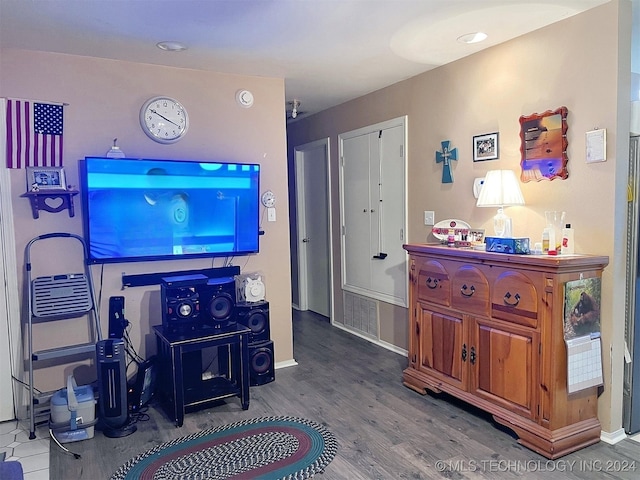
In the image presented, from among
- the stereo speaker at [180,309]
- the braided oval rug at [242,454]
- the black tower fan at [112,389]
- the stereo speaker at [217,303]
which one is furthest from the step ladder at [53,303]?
the braided oval rug at [242,454]

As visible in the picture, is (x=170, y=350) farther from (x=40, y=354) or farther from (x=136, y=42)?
(x=136, y=42)

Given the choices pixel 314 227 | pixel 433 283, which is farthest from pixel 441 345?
pixel 314 227

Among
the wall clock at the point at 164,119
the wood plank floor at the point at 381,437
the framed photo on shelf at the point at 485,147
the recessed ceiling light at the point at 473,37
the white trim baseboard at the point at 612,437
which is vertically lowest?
the wood plank floor at the point at 381,437

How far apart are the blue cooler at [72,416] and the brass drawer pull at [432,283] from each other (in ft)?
7.57

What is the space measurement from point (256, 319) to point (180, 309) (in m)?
0.73

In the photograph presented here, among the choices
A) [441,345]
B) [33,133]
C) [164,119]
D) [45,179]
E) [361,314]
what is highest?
[164,119]

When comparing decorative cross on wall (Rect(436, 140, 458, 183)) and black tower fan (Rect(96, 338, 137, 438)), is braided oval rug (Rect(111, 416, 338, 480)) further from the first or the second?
decorative cross on wall (Rect(436, 140, 458, 183))

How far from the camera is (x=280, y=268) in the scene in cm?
397

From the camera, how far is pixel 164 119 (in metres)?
3.44

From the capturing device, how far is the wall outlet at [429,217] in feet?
12.5

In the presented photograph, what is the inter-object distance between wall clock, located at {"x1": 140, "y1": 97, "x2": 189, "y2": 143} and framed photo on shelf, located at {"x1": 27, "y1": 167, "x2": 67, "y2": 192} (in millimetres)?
675

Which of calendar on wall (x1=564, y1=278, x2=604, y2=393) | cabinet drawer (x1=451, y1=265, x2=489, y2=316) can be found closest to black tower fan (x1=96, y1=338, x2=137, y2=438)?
cabinet drawer (x1=451, y1=265, x2=489, y2=316)

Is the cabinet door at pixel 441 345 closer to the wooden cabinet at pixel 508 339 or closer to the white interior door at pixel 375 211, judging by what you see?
the wooden cabinet at pixel 508 339

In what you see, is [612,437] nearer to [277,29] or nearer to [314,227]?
[277,29]
